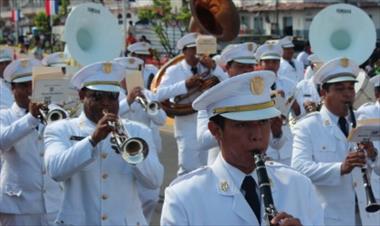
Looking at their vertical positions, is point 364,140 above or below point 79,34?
below

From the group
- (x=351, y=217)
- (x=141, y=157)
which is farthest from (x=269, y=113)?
(x=351, y=217)

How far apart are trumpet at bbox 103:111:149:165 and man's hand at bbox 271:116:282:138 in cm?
183

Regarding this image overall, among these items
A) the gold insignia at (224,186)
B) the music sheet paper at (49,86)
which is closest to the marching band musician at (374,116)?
the music sheet paper at (49,86)

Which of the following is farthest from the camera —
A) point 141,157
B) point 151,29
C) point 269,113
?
point 151,29

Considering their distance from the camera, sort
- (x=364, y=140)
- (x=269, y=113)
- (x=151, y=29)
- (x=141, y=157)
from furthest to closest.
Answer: (x=151, y=29)
(x=364, y=140)
(x=141, y=157)
(x=269, y=113)

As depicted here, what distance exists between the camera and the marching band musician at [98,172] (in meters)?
5.46

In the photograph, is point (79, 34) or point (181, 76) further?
point (181, 76)

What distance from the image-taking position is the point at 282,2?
45031 mm

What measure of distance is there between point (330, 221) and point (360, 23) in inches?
129

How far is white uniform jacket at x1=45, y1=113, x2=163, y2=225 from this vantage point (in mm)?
5467

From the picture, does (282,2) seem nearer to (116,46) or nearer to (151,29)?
(151,29)

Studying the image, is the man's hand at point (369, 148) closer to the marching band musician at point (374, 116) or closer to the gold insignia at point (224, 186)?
the marching band musician at point (374, 116)

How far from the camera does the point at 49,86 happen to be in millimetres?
6652

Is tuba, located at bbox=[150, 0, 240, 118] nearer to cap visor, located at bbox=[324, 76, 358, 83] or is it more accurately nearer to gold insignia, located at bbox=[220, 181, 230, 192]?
cap visor, located at bbox=[324, 76, 358, 83]
